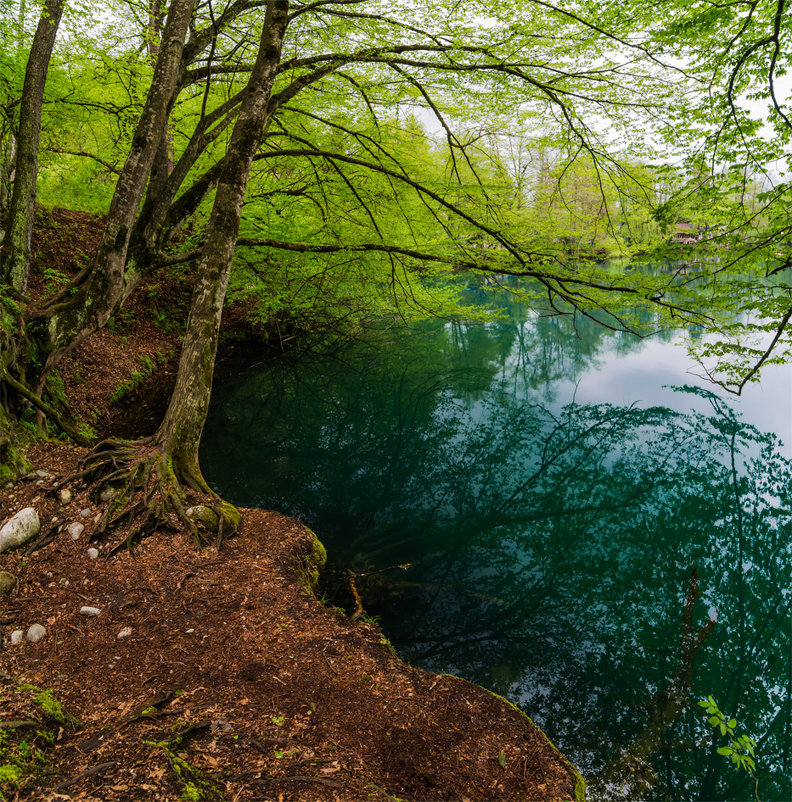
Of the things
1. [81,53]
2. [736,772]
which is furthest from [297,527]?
[81,53]

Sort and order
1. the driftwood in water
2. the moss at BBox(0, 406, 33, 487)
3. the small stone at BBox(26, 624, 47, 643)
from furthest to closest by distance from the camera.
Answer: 1. the moss at BBox(0, 406, 33, 487)
2. the driftwood in water
3. the small stone at BBox(26, 624, 47, 643)

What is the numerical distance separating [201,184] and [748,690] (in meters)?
9.18

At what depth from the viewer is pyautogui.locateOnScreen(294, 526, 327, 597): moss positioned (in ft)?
15.6

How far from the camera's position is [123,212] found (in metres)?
5.39

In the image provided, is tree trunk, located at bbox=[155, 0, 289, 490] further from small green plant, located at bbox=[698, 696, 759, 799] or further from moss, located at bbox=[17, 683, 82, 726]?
small green plant, located at bbox=[698, 696, 759, 799]

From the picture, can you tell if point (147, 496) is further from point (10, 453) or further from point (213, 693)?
point (213, 693)

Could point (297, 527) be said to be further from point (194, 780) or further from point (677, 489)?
point (677, 489)

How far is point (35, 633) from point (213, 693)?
4.50ft

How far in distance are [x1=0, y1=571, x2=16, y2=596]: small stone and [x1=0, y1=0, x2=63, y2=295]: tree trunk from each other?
4.06m

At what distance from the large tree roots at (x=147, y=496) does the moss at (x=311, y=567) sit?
0.84 meters

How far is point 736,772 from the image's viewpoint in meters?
3.96

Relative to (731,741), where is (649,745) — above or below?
below

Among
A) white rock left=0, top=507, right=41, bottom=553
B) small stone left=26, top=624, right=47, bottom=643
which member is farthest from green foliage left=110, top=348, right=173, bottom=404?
small stone left=26, top=624, right=47, bottom=643

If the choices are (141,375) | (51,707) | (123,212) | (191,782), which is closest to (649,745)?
(191,782)
